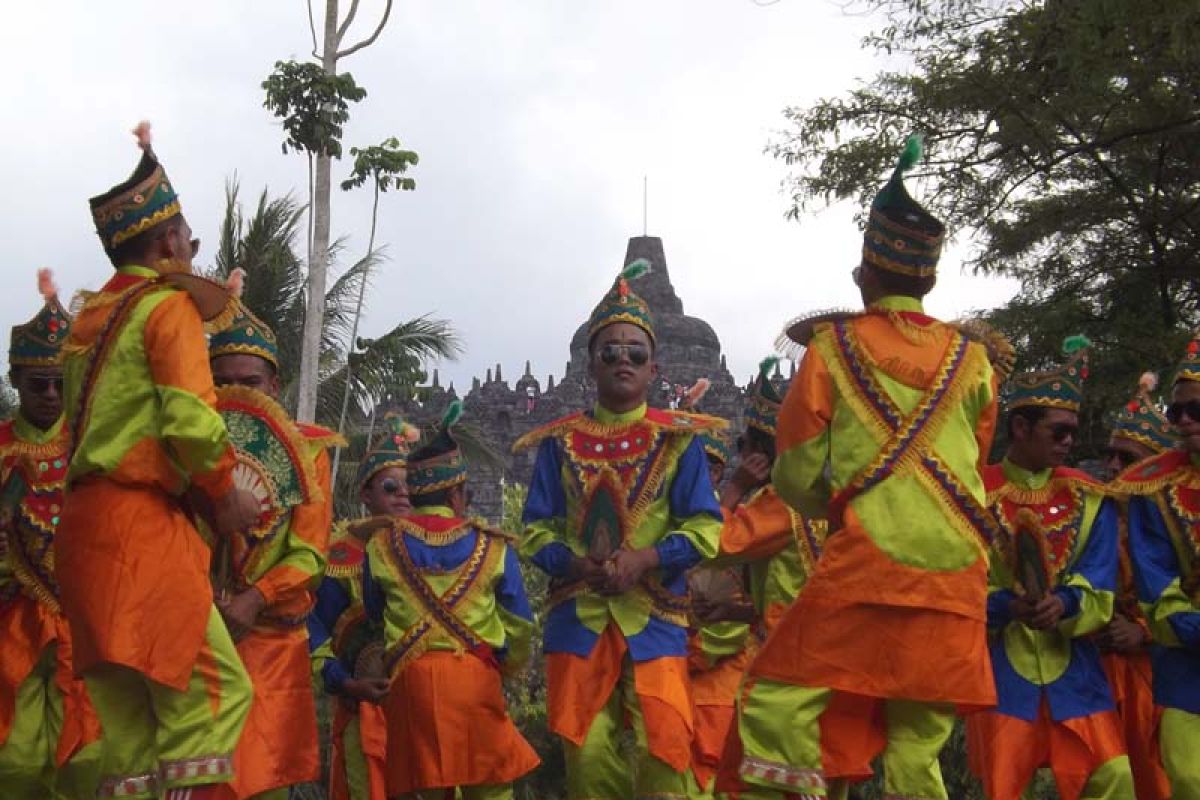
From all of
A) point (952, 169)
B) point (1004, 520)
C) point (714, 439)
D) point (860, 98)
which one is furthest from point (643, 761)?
point (860, 98)

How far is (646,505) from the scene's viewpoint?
6.50 meters

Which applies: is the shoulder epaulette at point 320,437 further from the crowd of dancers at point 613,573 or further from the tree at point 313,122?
the tree at point 313,122

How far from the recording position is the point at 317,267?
15.0 metres

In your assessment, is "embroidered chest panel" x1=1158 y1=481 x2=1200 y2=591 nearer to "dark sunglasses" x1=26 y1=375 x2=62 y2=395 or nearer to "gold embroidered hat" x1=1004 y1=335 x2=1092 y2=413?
"gold embroidered hat" x1=1004 y1=335 x2=1092 y2=413

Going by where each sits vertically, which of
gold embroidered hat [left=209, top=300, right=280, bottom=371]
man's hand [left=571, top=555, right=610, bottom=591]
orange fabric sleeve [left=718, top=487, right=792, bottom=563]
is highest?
gold embroidered hat [left=209, top=300, right=280, bottom=371]

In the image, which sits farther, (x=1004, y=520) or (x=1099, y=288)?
(x=1099, y=288)

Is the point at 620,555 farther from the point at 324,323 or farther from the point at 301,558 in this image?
the point at 324,323

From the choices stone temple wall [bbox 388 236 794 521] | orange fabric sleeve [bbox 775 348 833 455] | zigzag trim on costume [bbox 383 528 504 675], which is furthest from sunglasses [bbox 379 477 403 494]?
stone temple wall [bbox 388 236 794 521]

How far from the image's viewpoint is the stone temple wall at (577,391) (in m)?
29.1

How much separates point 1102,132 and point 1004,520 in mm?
8646

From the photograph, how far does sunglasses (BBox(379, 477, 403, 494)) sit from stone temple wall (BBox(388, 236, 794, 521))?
18.8m

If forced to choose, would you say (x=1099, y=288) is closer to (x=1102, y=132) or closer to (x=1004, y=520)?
(x=1102, y=132)

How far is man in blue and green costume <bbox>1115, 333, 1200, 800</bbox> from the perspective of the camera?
6199 mm

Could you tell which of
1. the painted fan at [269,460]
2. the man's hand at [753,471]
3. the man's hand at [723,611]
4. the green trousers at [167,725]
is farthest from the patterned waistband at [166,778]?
the man's hand at [723,611]
